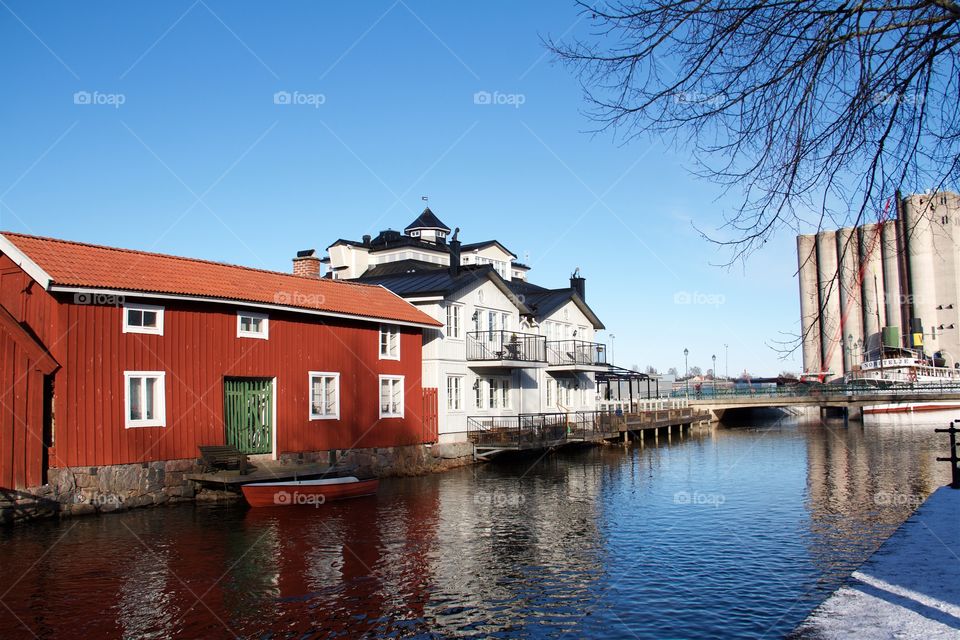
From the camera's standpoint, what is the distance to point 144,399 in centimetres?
2230

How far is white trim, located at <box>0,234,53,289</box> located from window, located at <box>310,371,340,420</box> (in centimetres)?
952

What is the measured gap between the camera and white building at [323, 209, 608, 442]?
35.2 m

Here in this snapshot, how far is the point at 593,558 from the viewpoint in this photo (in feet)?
52.3

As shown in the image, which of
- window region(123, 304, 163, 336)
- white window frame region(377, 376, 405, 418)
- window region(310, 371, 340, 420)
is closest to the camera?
window region(123, 304, 163, 336)

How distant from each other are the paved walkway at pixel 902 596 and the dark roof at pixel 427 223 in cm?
4649

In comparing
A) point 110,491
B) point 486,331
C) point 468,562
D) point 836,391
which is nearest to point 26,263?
point 110,491

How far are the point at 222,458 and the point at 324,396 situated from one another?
17.3ft

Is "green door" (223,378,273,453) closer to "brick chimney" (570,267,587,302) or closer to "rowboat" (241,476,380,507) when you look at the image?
"rowboat" (241,476,380,507)

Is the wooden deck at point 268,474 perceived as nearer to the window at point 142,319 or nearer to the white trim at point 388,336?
the window at point 142,319

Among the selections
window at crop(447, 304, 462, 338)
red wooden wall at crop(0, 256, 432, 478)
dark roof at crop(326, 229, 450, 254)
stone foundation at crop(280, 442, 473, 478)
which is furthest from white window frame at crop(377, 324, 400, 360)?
dark roof at crop(326, 229, 450, 254)

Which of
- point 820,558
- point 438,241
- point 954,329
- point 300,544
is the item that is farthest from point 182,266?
point 954,329

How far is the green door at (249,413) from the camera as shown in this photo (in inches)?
979

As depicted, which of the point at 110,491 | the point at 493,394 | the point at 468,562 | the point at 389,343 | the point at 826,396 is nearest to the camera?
the point at 468,562

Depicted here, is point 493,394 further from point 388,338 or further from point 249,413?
point 249,413
